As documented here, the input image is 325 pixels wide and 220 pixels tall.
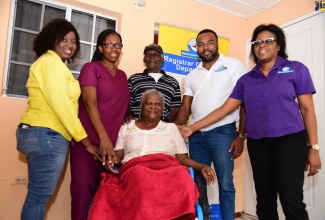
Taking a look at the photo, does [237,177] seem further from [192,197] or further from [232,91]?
[192,197]

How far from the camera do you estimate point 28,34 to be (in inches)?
103

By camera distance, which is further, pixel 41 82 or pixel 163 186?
pixel 41 82

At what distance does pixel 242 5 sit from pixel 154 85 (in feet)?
6.92

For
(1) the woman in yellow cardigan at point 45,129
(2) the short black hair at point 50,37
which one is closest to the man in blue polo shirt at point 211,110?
(1) the woman in yellow cardigan at point 45,129

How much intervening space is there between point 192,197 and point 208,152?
831 mm

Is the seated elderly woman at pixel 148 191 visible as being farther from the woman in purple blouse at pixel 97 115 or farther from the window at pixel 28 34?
the window at pixel 28 34

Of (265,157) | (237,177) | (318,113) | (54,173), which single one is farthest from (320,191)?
(54,173)

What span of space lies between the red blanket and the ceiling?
273 centimetres

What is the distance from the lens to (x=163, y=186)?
1364 millimetres

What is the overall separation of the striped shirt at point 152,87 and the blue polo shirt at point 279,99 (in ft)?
2.39

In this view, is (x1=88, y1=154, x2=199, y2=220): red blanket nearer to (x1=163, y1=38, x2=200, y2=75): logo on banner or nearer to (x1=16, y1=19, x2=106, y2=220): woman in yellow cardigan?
(x1=16, y1=19, x2=106, y2=220): woman in yellow cardigan

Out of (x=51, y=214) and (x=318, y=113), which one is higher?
(x=318, y=113)

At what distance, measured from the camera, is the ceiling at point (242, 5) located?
333 centimetres

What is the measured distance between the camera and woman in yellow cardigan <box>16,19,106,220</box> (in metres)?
1.45
